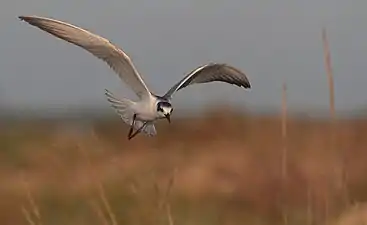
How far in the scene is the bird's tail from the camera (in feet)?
3.52

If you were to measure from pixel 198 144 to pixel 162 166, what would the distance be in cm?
567

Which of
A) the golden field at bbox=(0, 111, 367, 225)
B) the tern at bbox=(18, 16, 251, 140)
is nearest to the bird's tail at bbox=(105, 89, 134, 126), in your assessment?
the tern at bbox=(18, 16, 251, 140)

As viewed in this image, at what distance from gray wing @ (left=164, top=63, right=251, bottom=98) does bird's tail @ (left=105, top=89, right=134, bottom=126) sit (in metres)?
0.05

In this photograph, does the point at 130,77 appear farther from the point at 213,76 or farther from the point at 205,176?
the point at 205,176

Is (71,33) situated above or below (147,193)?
above

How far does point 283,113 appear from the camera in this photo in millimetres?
1509

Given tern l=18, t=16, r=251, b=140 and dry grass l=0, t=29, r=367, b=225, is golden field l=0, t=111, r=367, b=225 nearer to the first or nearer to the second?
dry grass l=0, t=29, r=367, b=225

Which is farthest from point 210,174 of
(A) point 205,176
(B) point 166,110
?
(B) point 166,110

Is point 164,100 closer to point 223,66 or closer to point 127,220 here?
point 223,66

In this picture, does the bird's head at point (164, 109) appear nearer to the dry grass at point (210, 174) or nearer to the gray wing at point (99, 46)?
the gray wing at point (99, 46)

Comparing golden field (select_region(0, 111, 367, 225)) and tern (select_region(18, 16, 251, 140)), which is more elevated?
tern (select_region(18, 16, 251, 140))

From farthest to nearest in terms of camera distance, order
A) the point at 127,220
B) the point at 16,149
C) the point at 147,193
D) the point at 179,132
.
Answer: the point at 179,132 < the point at 16,149 < the point at 127,220 < the point at 147,193

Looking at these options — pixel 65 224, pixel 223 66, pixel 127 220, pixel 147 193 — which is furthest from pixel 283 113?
pixel 65 224

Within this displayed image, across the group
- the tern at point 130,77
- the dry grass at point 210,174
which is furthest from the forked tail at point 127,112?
the dry grass at point 210,174
